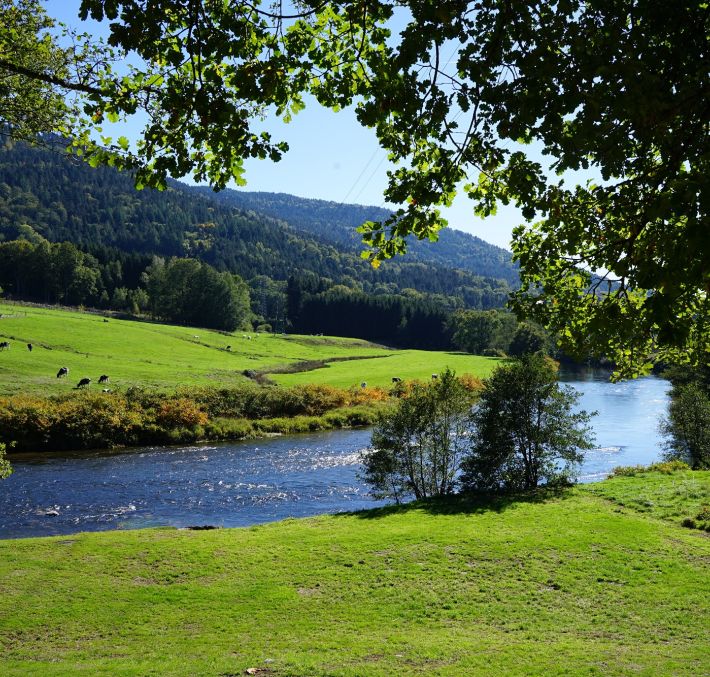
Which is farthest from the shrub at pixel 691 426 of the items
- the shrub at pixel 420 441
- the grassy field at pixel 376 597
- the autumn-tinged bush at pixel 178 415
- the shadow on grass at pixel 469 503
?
the autumn-tinged bush at pixel 178 415

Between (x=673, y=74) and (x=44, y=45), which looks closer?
(x=673, y=74)

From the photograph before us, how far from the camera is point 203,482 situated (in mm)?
37844

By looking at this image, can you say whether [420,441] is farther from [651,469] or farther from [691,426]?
[691,426]

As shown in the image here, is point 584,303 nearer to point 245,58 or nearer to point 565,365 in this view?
point 245,58

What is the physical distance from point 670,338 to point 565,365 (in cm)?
13056

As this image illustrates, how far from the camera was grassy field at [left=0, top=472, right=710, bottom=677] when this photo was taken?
12.5 metres

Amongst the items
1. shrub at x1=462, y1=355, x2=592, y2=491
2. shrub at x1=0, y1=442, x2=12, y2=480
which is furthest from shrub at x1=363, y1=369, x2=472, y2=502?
shrub at x1=0, y1=442, x2=12, y2=480

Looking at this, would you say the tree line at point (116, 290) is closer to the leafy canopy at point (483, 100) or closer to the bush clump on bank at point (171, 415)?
the bush clump on bank at point (171, 415)

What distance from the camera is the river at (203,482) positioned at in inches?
1193

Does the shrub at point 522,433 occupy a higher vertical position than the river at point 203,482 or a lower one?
higher

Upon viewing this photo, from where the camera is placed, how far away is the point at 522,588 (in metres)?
18.1

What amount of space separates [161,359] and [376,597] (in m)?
69.6

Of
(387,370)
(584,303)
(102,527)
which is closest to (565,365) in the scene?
(387,370)

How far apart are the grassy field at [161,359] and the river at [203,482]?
56.6 feet
